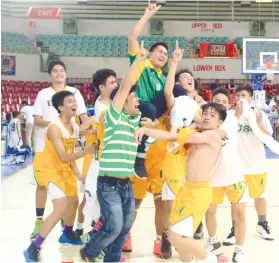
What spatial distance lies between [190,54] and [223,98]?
503 inches

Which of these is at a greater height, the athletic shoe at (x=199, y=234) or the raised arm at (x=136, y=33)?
the raised arm at (x=136, y=33)

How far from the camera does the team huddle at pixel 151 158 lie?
303 centimetres

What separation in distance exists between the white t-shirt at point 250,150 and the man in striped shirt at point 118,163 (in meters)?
1.59

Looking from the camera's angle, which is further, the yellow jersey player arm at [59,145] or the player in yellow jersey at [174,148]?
the yellow jersey player arm at [59,145]

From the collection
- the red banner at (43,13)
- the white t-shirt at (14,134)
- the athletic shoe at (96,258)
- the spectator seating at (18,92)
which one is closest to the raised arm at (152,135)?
the athletic shoe at (96,258)

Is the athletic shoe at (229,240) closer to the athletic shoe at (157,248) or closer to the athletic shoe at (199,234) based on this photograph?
the athletic shoe at (199,234)

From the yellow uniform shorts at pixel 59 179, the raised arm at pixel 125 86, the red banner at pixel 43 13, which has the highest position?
the red banner at pixel 43 13

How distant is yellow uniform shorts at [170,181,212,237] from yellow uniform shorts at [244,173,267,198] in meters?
1.42

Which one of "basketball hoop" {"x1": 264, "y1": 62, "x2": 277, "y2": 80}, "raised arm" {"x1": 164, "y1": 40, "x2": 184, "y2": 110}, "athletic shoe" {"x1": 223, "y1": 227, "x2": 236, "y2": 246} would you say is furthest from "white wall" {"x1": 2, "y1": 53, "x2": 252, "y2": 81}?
"raised arm" {"x1": 164, "y1": 40, "x2": 184, "y2": 110}

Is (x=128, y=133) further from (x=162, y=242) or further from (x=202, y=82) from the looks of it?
(x=202, y=82)

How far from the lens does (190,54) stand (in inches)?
647

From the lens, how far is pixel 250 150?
4.41m

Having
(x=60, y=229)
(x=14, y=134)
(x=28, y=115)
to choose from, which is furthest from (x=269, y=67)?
(x=60, y=229)

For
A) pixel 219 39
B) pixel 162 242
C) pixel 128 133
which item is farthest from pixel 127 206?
pixel 219 39
